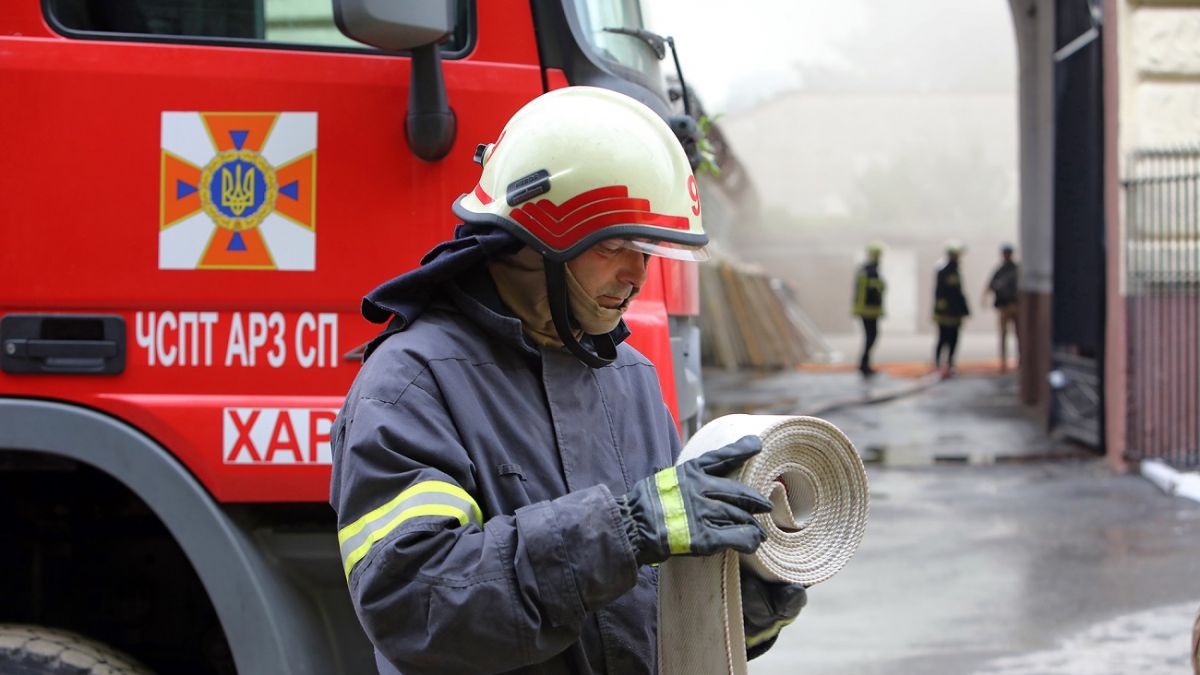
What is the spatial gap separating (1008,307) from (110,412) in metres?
17.4

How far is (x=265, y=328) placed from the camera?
2.87m

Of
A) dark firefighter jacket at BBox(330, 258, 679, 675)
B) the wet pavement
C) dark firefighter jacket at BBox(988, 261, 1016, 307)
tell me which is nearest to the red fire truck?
dark firefighter jacket at BBox(330, 258, 679, 675)

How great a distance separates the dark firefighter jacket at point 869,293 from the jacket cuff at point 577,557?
1700cm

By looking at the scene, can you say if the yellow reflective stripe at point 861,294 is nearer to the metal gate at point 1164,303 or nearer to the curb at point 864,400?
the curb at point 864,400

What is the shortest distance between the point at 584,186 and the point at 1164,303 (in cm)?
794

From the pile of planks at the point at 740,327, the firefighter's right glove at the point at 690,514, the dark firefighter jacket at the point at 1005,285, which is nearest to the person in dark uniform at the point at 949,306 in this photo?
the dark firefighter jacket at the point at 1005,285

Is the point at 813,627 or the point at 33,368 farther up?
the point at 33,368

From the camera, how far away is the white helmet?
193 cm

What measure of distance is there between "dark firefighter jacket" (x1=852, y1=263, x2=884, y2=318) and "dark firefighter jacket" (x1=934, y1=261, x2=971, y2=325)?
31.5 inches

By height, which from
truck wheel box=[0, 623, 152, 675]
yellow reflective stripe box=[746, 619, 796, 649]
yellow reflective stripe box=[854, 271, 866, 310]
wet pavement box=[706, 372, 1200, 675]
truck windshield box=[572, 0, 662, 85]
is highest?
truck windshield box=[572, 0, 662, 85]

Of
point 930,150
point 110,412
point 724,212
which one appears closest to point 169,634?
point 110,412

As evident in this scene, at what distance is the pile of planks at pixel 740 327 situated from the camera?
2069cm

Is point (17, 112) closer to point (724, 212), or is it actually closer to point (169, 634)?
point (169, 634)

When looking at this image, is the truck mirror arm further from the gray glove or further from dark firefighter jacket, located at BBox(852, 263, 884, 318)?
dark firefighter jacket, located at BBox(852, 263, 884, 318)
